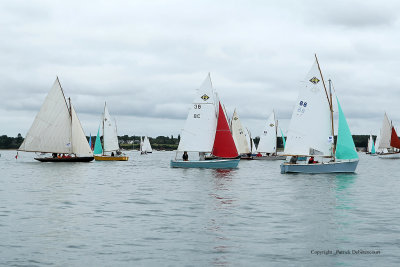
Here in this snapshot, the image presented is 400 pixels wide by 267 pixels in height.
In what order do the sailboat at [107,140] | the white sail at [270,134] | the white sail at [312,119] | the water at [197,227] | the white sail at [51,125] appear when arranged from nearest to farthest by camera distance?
the water at [197,227]
the white sail at [312,119]
the white sail at [51,125]
the sailboat at [107,140]
the white sail at [270,134]

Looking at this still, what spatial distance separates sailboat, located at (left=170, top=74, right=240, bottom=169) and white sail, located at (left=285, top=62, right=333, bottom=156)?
10.3 metres

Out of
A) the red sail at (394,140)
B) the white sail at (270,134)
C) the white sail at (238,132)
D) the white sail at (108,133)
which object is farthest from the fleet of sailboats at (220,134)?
the red sail at (394,140)

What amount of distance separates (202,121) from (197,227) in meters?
44.7

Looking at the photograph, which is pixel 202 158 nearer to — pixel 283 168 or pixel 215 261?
pixel 283 168

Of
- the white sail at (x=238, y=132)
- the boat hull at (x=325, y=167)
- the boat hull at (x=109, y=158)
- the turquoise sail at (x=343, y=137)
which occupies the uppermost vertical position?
the white sail at (x=238, y=132)

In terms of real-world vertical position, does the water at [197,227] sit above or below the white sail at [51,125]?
below

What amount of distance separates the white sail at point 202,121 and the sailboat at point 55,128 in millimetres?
27305

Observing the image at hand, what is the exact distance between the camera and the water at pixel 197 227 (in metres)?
17.8

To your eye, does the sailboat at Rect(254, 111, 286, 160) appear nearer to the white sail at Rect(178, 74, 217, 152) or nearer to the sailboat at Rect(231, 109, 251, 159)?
the sailboat at Rect(231, 109, 251, 159)

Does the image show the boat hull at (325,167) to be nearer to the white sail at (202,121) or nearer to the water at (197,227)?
the white sail at (202,121)

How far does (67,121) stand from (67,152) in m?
5.30

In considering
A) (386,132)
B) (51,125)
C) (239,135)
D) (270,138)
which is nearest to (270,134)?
(270,138)

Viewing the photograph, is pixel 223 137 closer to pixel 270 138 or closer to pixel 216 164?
pixel 216 164

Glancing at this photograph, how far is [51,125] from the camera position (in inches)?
3425
